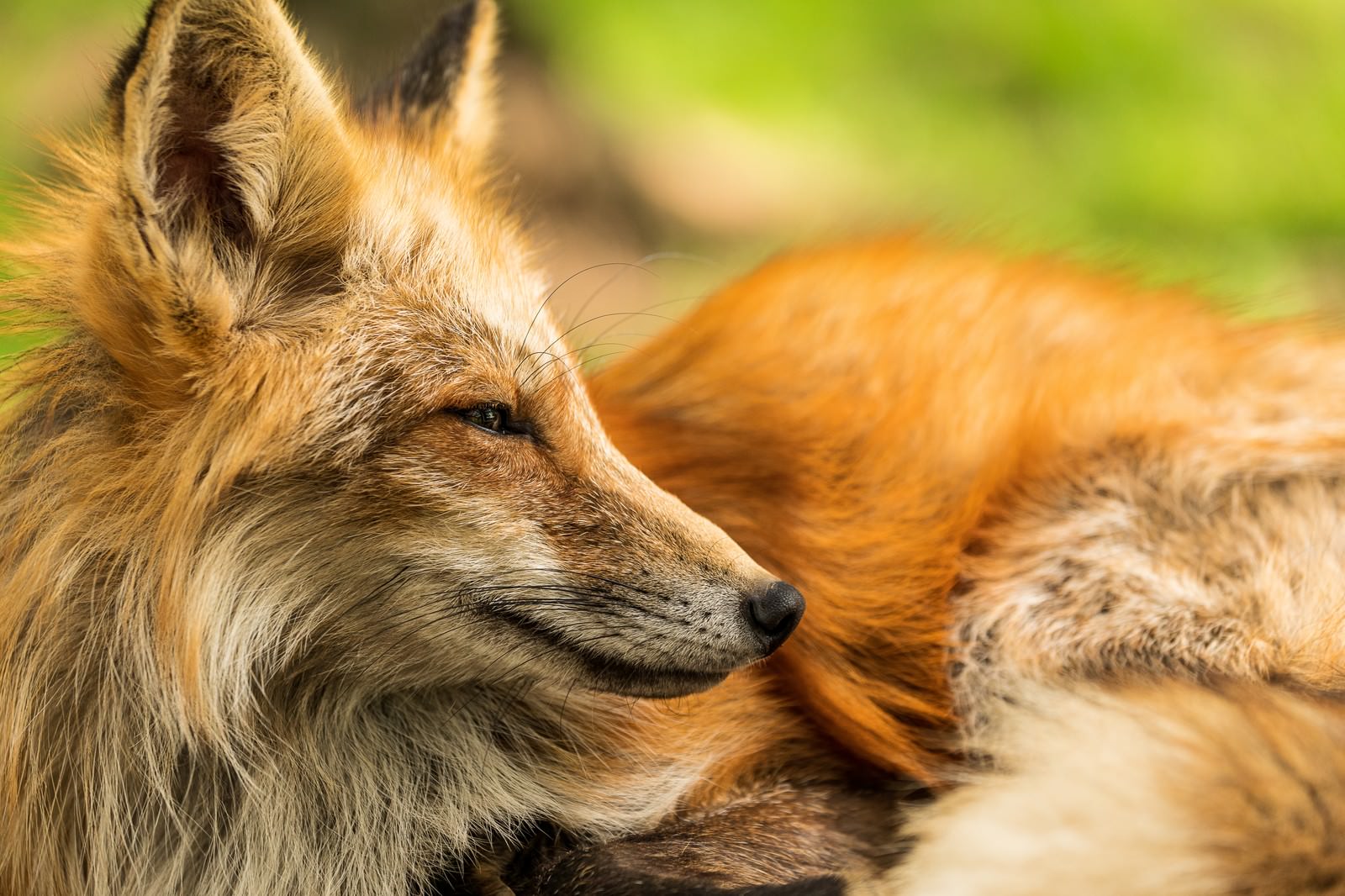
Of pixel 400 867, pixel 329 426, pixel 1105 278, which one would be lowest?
pixel 400 867

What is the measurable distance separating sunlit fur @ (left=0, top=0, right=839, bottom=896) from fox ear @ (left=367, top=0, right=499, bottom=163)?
26.1 inches

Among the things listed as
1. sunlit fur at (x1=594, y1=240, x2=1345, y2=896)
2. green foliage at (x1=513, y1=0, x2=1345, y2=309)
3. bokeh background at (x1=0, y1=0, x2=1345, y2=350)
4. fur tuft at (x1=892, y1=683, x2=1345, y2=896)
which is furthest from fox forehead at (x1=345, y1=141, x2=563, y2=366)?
green foliage at (x1=513, y1=0, x2=1345, y2=309)

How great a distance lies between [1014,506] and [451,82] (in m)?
1.92

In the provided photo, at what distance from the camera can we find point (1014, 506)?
10.8ft

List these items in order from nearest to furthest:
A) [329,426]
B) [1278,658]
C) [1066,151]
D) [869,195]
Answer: [329,426]
[1278,658]
[869,195]
[1066,151]

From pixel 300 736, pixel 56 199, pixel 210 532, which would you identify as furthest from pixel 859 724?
pixel 56 199

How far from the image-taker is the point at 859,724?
3084mm

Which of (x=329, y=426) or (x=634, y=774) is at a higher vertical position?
(x=329, y=426)

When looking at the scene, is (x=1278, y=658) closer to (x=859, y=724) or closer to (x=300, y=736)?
(x=859, y=724)

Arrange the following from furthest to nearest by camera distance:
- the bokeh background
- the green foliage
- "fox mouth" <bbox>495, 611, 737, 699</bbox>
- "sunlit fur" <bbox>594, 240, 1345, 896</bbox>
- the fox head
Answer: the green foliage → the bokeh background → "sunlit fur" <bbox>594, 240, 1345, 896</bbox> → "fox mouth" <bbox>495, 611, 737, 699</bbox> → the fox head

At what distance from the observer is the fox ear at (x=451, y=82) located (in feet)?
11.0

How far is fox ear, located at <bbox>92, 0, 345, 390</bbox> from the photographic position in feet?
7.25

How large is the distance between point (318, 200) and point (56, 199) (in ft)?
2.18

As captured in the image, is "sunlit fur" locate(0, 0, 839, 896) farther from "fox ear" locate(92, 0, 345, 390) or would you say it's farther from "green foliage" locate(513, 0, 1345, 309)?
"green foliage" locate(513, 0, 1345, 309)
